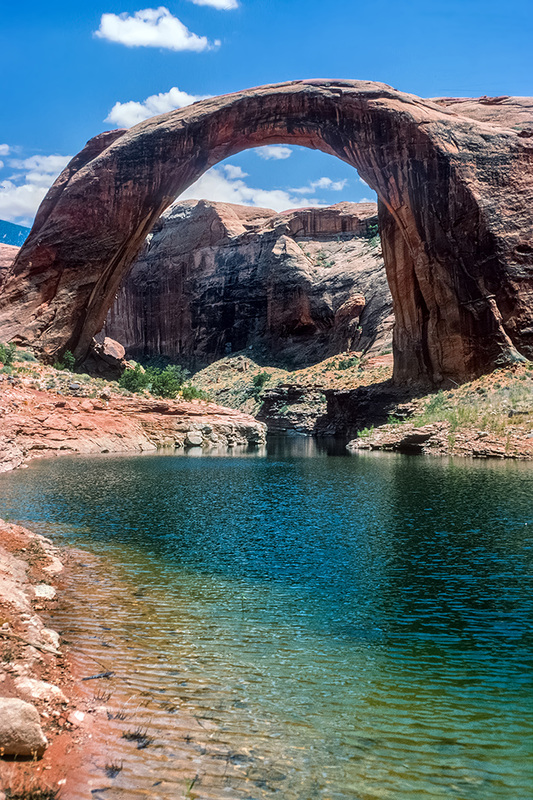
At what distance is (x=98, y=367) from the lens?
118 feet

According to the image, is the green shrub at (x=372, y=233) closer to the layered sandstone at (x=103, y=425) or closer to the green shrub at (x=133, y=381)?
the layered sandstone at (x=103, y=425)

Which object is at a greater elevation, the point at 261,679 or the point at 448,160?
the point at 448,160

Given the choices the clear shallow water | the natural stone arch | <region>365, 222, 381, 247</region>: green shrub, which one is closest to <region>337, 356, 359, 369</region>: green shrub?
the natural stone arch

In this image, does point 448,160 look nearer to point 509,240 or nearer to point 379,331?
point 509,240

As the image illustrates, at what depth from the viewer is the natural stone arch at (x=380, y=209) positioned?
95.5 feet

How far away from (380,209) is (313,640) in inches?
1307

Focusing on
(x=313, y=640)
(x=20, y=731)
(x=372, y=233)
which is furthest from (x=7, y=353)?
(x=372, y=233)

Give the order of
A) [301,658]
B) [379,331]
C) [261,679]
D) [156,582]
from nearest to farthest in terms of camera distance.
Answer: [261,679], [301,658], [156,582], [379,331]

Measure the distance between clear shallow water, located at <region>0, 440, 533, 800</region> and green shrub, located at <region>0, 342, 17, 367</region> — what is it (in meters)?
18.9

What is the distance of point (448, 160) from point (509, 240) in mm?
5014

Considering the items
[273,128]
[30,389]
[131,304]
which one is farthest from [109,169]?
[131,304]

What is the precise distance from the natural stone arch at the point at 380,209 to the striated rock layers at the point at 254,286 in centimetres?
2113

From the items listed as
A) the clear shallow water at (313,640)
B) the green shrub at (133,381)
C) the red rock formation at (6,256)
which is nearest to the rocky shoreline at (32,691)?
the clear shallow water at (313,640)

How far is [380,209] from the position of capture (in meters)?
35.3
